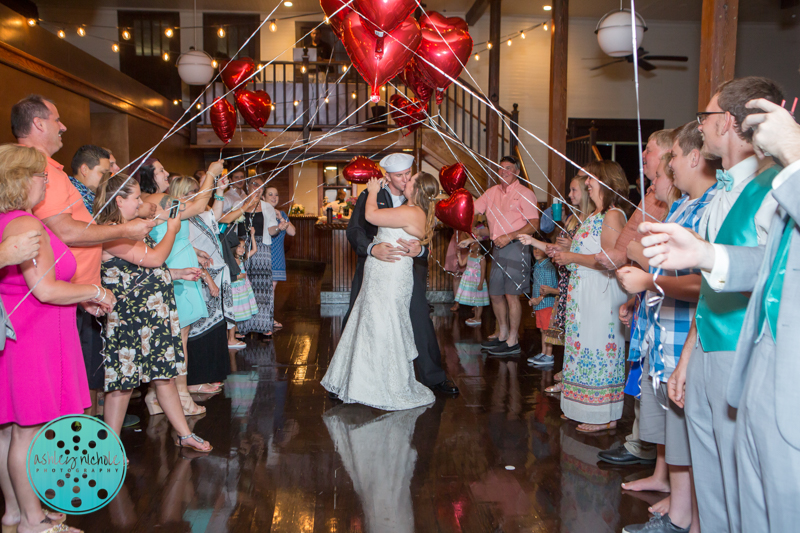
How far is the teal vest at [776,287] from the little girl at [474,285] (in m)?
4.16

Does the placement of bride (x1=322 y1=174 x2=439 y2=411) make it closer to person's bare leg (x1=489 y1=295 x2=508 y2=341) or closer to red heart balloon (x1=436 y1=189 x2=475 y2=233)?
red heart balloon (x1=436 y1=189 x2=475 y2=233)

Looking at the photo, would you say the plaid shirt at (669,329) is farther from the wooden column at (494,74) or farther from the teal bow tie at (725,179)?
the wooden column at (494,74)

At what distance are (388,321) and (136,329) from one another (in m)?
1.26

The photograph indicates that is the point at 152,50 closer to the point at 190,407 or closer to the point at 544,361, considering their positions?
the point at 190,407

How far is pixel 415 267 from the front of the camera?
3270 millimetres

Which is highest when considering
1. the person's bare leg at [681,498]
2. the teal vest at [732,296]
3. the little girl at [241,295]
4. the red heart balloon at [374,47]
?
the red heart balloon at [374,47]

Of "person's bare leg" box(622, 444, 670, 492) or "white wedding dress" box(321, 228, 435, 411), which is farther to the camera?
"white wedding dress" box(321, 228, 435, 411)

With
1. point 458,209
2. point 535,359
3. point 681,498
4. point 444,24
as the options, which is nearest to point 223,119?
point 444,24

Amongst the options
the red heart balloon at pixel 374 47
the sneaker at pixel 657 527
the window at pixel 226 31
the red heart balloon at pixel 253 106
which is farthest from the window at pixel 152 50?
the sneaker at pixel 657 527

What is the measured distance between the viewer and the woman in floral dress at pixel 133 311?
2.27m

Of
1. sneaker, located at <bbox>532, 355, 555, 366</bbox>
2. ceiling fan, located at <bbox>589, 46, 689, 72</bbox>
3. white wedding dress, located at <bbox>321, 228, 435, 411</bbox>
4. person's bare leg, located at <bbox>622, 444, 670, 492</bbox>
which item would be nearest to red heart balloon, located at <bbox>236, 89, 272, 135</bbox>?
white wedding dress, located at <bbox>321, 228, 435, 411</bbox>

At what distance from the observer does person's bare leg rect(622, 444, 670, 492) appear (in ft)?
7.14

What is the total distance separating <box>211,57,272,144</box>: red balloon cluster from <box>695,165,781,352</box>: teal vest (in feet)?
12.7

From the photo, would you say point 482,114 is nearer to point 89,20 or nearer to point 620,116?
point 620,116
